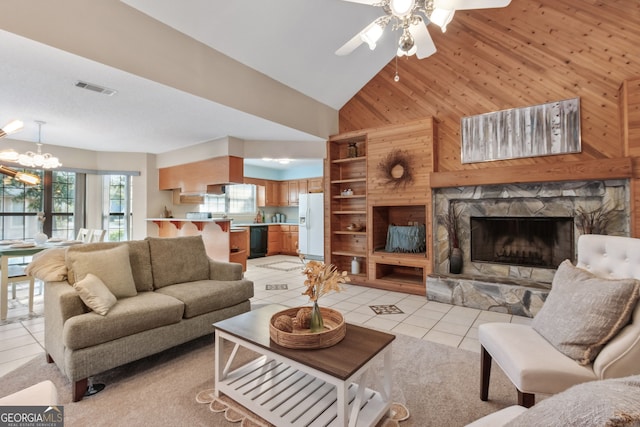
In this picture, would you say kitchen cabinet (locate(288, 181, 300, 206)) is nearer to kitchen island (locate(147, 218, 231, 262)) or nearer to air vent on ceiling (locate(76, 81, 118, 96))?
kitchen island (locate(147, 218, 231, 262))

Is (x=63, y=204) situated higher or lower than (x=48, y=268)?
higher

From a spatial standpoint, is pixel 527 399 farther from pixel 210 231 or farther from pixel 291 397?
pixel 210 231

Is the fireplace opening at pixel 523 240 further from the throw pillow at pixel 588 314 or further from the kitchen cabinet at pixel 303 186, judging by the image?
the kitchen cabinet at pixel 303 186

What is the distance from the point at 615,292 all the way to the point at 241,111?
142 inches

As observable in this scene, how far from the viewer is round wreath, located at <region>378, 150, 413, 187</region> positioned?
4316 mm

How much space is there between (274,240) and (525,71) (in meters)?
6.34

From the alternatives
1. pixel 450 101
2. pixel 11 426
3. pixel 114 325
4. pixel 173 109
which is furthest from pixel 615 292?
pixel 173 109

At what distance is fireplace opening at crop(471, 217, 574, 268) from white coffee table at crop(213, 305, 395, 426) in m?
2.75

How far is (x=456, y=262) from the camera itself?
12.8ft

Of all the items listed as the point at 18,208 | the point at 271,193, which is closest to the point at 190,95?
the point at 18,208

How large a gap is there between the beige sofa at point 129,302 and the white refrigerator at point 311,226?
3814 millimetres

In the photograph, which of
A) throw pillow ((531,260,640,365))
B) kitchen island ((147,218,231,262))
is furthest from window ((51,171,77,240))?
throw pillow ((531,260,640,365))

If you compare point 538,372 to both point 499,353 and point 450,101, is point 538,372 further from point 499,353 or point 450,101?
point 450,101

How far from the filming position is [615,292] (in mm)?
1372
